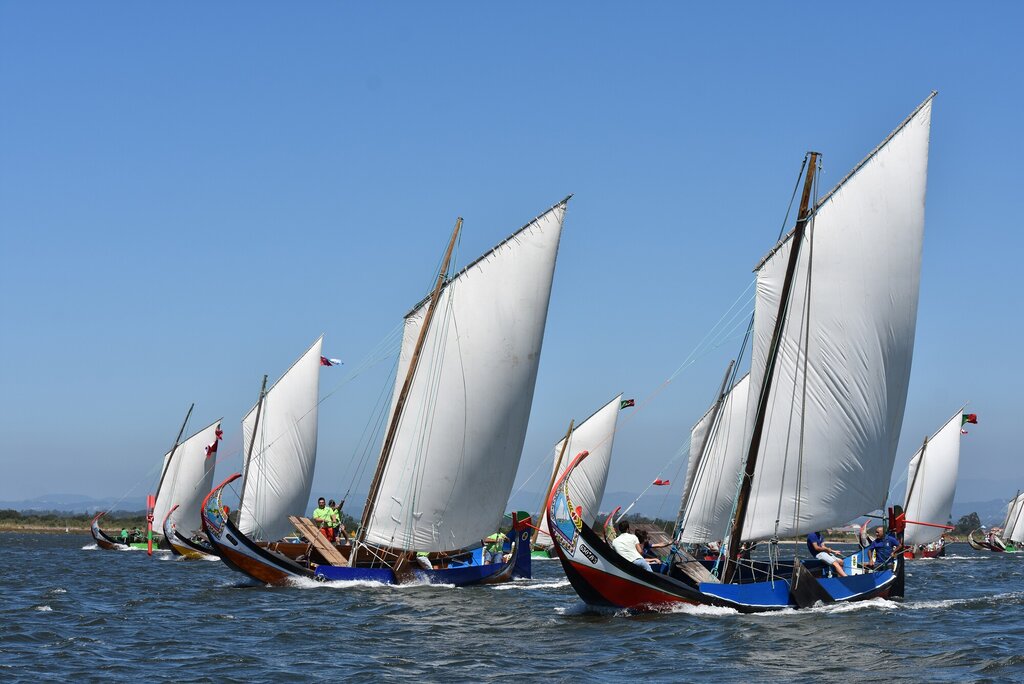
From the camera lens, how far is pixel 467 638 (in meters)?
28.1

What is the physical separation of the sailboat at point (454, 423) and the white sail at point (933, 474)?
156 feet

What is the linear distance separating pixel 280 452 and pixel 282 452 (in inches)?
3.4

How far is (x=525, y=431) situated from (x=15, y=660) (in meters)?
19.6

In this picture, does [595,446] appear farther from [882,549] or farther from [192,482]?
[882,549]

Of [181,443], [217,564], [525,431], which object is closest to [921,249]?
[525,431]

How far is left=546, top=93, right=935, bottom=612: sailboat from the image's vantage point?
31.7 metres

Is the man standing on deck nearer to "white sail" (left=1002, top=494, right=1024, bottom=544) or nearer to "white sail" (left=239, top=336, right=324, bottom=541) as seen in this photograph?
Result: "white sail" (left=239, top=336, right=324, bottom=541)

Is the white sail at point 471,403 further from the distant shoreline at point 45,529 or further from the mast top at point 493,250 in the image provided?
the distant shoreline at point 45,529

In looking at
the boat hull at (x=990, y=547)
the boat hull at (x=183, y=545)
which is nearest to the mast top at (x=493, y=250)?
the boat hull at (x=183, y=545)

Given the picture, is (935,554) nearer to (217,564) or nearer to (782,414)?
(217,564)

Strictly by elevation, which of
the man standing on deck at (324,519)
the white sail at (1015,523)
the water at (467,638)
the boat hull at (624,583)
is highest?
the white sail at (1015,523)

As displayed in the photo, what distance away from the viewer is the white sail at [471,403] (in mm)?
39750

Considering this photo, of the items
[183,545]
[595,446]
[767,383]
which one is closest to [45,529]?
[183,545]

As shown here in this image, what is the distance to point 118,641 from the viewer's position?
2702cm
